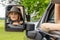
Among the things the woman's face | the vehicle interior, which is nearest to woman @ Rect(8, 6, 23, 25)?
the woman's face

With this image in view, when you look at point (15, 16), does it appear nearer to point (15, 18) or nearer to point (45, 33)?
point (15, 18)

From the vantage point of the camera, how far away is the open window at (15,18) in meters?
2.26

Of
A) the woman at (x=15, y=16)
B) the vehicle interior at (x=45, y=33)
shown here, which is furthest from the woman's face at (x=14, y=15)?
the vehicle interior at (x=45, y=33)

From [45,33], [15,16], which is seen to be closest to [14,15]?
[15,16]

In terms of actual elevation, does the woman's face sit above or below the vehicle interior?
above

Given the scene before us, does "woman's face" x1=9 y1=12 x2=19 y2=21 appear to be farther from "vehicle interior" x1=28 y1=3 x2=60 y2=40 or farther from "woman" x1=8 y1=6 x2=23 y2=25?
"vehicle interior" x1=28 y1=3 x2=60 y2=40

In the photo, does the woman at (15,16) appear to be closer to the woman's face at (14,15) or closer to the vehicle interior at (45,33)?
the woman's face at (14,15)

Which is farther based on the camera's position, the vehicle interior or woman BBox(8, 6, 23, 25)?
woman BBox(8, 6, 23, 25)

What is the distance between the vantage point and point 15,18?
7.48 ft

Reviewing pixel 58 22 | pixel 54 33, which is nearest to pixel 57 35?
pixel 54 33

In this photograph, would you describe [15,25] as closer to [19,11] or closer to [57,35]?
[19,11]

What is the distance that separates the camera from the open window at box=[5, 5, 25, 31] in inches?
89.0

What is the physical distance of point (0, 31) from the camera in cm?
1647

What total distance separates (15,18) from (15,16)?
36mm
